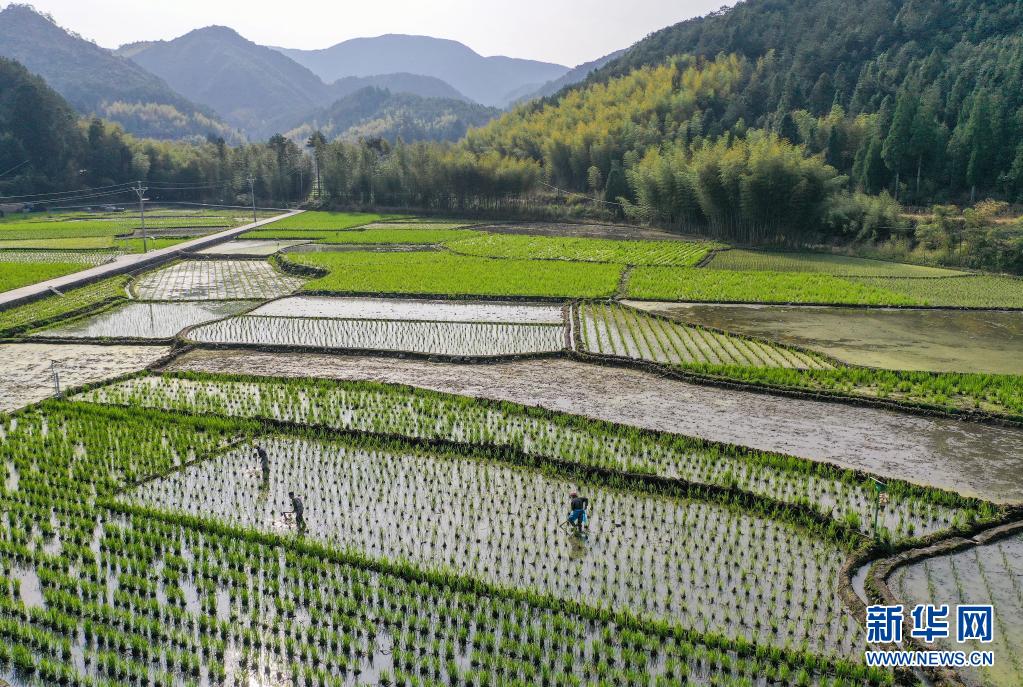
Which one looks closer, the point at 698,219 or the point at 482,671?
the point at 482,671

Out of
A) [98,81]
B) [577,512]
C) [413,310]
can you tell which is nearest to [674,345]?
[413,310]

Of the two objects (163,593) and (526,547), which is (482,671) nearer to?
(526,547)

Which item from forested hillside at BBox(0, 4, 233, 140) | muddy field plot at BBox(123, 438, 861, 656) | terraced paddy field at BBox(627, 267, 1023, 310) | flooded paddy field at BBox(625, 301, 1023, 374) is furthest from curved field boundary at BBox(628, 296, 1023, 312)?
forested hillside at BBox(0, 4, 233, 140)

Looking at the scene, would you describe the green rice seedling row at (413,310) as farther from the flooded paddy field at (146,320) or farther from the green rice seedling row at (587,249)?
the green rice seedling row at (587,249)

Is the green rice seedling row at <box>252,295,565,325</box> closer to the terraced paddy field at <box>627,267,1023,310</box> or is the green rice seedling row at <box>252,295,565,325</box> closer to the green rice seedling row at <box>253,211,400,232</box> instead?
the terraced paddy field at <box>627,267,1023,310</box>

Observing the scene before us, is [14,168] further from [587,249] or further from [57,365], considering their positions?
[57,365]

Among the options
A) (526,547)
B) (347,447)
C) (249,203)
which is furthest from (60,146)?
(526,547)

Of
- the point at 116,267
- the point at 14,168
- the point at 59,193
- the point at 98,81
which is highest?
the point at 98,81
